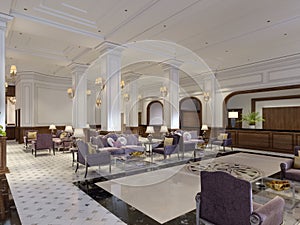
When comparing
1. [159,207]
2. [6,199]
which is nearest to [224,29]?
[159,207]

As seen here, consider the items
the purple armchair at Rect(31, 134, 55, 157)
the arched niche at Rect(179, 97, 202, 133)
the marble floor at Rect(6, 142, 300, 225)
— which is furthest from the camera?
the arched niche at Rect(179, 97, 202, 133)

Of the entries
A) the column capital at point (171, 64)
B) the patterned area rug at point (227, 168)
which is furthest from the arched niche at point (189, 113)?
the patterned area rug at point (227, 168)

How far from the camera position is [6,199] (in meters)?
3.51

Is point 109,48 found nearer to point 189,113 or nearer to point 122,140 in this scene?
point 122,140

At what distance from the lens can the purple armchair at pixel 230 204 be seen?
188 centimetres

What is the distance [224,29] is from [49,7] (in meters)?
4.62

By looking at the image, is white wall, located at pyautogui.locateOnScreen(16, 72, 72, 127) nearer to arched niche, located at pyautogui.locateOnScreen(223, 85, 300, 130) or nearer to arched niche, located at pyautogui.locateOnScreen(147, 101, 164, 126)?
arched niche, located at pyautogui.locateOnScreen(147, 101, 164, 126)

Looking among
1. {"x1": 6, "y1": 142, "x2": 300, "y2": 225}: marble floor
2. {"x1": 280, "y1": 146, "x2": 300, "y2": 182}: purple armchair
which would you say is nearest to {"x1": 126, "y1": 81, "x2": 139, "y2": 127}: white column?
{"x1": 6, "y1": 142, "x2": 300, "y2": 225}: marble floor

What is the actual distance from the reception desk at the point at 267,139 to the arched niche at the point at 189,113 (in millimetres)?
3026

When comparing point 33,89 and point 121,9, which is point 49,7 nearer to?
point 121,9

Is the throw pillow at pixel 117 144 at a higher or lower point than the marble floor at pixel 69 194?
higher

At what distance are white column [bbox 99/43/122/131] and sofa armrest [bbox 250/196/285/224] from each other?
19.3 feet

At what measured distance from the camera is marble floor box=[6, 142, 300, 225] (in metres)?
2.88

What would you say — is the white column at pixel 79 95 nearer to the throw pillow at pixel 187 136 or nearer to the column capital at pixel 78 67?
the column capital at pixel 78 67
